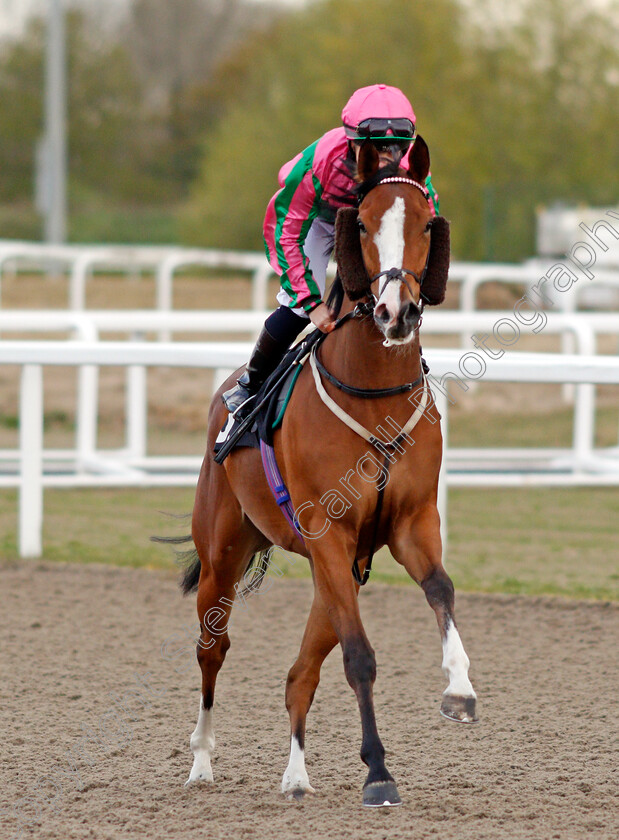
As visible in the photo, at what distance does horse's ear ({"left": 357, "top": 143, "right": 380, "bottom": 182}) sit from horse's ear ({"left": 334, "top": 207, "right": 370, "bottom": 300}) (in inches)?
3.7

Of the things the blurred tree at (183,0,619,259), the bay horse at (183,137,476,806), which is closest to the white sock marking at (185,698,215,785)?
the bay horse at (183,137,476,806)

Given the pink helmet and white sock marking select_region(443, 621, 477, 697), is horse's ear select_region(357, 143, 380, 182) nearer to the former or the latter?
the pink helmet

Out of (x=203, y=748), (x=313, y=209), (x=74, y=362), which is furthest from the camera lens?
(x=74, y=362)

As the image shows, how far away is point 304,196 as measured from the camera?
3787mm

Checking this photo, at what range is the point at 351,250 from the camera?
336 centimetres

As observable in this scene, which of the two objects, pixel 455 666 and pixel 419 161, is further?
pixel 419 161

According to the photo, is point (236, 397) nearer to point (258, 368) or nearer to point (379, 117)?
point (258, 368)

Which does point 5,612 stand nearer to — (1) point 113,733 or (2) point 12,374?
(1) point 113,733

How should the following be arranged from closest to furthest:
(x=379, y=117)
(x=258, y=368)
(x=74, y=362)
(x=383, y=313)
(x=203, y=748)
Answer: (x=383, y=313), (x=379, y=117), (x=203, y=748), (x=258, y=368), (x=74, y=362)

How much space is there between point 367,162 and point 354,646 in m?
1.26

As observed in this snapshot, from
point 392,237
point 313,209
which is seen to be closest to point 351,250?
point 392,237

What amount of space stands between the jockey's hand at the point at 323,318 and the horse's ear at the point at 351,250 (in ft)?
1.10

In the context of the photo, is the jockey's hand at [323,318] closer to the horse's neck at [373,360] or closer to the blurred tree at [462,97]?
the horse's neck at [373,360]

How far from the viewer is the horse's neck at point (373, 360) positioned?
3510 millimetres
